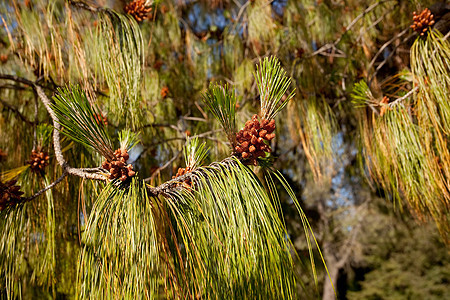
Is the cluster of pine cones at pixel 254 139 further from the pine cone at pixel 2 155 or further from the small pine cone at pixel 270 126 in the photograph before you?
the pine cone at pixel 2 155

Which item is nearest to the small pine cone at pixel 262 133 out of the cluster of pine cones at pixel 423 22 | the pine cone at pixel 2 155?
the cluster of pine cones at pixel 423 22

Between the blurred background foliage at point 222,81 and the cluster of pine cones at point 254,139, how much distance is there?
2.9 inches

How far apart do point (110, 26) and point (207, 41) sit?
0.99 meters

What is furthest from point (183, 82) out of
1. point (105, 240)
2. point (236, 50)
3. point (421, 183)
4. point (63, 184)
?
point (105, 240)

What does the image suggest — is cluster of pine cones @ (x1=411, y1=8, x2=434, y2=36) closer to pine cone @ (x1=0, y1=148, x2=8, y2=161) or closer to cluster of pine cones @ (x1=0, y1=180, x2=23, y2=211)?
cluster of pine cones @ (x1=0, y1=180, x2=23, y2=211)

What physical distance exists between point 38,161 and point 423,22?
79 cm

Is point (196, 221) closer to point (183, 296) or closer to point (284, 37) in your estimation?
point (183, 296)

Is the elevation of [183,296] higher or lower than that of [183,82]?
lower

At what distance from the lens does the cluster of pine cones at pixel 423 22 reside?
0.65 meters

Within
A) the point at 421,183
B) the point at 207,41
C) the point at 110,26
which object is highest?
the point at 207,41

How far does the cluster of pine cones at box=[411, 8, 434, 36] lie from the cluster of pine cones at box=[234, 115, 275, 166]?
510mm

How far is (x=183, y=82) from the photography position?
1.29 m

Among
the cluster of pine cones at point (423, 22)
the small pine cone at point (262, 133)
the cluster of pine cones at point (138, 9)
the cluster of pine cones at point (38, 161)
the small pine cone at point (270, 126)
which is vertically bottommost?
the small pine cone at point (262, 133)

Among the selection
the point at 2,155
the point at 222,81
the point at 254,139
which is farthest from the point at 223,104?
the point at 222,81
